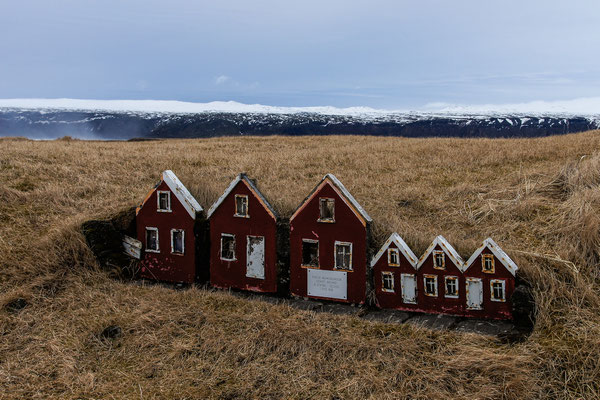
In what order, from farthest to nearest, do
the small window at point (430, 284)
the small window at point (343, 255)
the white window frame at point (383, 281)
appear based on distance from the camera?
the small window at point (343, 255) < the white window frame at point (383, 281) < the small window at point (430, 284)

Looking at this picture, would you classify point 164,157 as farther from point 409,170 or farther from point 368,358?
point 368,358

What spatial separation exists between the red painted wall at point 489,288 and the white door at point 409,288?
63 cm

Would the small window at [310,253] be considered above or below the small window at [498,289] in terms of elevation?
above

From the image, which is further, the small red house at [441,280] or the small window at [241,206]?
the small window at [241,206]

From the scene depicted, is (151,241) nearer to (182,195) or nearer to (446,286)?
(182,195)

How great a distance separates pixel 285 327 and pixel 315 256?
1255mm

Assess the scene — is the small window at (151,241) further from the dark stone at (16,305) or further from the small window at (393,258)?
the small window at (393,258)

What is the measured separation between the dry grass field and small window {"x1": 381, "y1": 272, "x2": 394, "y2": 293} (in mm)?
567

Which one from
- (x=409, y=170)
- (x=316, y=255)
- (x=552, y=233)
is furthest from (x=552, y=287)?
(x=409, y=170)

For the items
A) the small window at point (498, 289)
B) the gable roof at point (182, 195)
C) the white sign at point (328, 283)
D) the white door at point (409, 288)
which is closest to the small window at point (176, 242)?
the gable roof at point (182, 195)

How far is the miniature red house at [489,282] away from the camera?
4.81m

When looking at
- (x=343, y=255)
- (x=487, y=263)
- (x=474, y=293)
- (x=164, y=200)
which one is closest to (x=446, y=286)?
(x=474, y=293)

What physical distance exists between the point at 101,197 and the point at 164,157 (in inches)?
237

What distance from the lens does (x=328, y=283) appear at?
5590 millimetres
